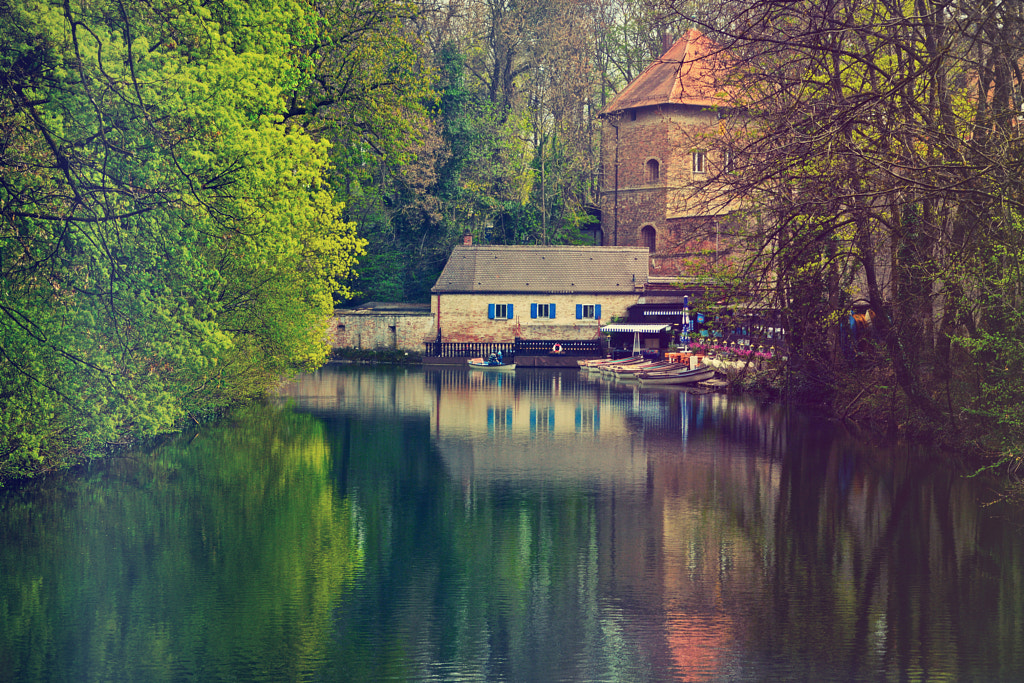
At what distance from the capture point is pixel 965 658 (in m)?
11.1

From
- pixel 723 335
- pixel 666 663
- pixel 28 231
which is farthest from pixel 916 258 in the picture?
pixel 28 231

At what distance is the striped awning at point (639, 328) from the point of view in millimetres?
63531

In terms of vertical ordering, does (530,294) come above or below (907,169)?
below

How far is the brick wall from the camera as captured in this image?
67.4 m

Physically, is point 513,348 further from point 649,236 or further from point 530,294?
point 649,236

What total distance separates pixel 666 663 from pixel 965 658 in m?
2.90

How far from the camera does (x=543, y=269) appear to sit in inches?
2677

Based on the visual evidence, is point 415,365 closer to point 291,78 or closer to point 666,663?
point 291,78

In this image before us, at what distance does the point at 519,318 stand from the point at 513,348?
1.84 m

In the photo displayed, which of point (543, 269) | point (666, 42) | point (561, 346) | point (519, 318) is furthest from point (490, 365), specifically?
point (666, 42)

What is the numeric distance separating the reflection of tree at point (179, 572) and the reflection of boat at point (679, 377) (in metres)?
Answer: 29.2

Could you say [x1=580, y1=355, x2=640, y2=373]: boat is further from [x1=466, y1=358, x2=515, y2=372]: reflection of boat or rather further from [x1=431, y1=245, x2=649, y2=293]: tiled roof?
[x1=431, y1=245, x2=649, y2=293]: tiled roof

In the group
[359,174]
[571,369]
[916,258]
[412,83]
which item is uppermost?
[412,83]

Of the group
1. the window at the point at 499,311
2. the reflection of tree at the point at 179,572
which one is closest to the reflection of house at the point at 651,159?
the window at the point at 499,311
